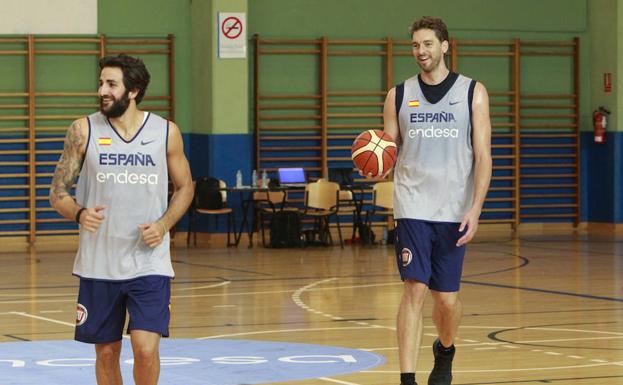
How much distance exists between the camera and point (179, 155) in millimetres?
5910

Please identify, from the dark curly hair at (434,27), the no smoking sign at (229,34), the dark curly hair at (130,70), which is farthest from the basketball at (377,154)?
the no smoking sign at (229,34)

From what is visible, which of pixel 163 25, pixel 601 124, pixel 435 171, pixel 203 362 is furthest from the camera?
pixel 601 124

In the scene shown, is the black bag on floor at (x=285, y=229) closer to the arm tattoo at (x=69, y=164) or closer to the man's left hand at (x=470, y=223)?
the man's left hand at (x=470, y=223)

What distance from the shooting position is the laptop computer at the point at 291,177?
20.4 m

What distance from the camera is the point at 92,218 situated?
560 centimetres

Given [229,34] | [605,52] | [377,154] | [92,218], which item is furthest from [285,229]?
[92,218]

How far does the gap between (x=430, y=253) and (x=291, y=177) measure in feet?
44.3

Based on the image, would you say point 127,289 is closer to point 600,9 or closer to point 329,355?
point 329,355

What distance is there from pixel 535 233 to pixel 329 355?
14178 millimetres

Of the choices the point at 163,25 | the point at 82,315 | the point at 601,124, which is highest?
the point at 163,25

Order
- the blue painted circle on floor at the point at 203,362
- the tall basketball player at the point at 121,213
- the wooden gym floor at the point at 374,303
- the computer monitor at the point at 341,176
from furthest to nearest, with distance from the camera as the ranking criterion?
the computer monitor at the point at 341,176, the wooden gym floor at the point at 374,303, the blue painted circle on floor at the point at 203,362, the tall basketball player at the point at 121,213

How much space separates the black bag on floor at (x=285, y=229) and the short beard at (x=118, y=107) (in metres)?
13.9

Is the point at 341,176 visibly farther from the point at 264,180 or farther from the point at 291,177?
the point at 264,180

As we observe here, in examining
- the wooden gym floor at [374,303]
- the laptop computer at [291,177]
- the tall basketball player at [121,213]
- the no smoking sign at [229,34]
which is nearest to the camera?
the tall basketball player at [121,213]
